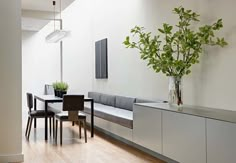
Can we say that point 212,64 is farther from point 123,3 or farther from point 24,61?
point 24,61

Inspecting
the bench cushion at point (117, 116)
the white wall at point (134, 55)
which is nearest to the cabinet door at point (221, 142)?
the white wall at point (134, 55)

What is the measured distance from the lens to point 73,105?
6.21 metres

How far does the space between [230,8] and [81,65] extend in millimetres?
6731

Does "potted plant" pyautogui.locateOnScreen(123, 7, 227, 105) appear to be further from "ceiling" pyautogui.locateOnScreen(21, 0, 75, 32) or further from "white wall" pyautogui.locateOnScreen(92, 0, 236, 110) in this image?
"ceiling" pyautogui.locateOnScreen(21, 0, 75, 32)

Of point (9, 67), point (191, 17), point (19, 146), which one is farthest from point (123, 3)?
point (19, 146)

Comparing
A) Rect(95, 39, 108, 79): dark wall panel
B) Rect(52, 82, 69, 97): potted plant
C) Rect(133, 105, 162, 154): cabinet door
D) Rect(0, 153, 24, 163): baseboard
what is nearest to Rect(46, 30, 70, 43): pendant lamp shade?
Rect(95, 39, 108, 79): dark wall panel

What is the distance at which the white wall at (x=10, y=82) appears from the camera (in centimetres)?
472

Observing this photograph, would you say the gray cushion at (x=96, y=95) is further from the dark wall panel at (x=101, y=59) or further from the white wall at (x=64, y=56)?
the white wall at (x=64, y=56)

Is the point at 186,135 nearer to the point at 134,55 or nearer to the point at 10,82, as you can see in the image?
the point at 10,82

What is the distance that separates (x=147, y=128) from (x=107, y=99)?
10.7 ft

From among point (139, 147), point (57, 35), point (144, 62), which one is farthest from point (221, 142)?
point (57, 35)

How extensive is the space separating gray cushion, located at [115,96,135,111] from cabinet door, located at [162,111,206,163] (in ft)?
7.49

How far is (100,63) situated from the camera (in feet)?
29.1

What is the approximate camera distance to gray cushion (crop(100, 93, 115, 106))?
7722 mm
